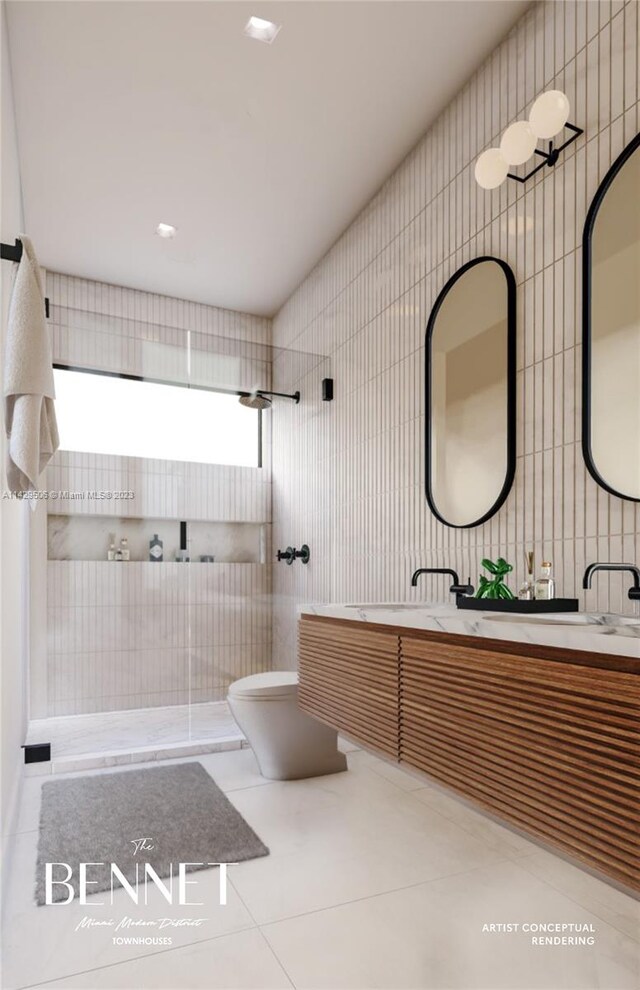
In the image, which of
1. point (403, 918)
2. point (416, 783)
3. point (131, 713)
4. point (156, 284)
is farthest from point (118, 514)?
point (403, 918)

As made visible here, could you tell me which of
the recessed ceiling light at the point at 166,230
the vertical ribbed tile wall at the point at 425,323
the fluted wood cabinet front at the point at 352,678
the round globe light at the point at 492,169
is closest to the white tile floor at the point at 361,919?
the fluted wood cabinet front at the point at 352,678

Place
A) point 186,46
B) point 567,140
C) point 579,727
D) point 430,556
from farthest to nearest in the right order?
point 430,556
point 186,46
point 567,140
point 579,727

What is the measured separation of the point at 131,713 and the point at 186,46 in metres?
2.73

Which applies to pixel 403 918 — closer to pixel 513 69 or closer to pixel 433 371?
pixel 433 371

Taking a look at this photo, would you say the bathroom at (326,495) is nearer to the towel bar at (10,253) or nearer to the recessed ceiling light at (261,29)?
the recessed ceiling light at (261,29)

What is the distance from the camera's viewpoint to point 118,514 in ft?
10.1

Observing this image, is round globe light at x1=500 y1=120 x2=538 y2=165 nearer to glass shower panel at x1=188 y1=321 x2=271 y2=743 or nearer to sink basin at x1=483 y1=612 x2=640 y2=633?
sink basin at x1=483 y1=612 x2=640 y2=633

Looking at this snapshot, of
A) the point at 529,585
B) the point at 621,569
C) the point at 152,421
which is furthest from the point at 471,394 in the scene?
the point at 152,421

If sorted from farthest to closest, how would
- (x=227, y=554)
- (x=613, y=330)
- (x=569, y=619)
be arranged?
(x=227, y=554) < (x=613, y=330) < (x=569, y=619)

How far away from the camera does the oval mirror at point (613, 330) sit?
1.57 meters

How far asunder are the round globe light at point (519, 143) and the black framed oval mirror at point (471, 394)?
310 millimetres

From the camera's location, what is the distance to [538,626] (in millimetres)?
1131

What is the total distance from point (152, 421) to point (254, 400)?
53 centimetres

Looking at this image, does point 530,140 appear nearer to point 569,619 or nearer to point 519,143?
point 519,143
